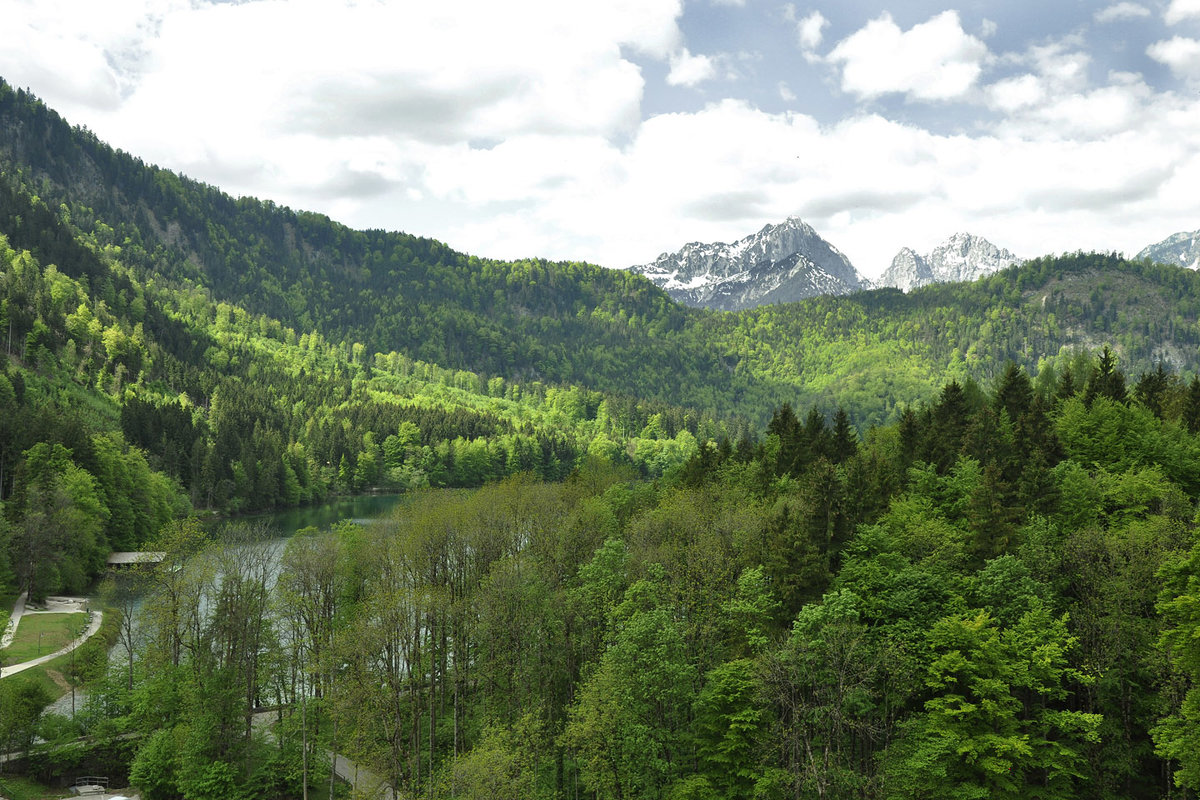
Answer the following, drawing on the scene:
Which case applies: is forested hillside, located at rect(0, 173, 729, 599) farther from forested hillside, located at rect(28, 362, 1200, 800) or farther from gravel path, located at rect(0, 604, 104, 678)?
forested hillside, located at rect(28, 362, 1200, 800)

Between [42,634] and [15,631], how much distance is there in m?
2.06

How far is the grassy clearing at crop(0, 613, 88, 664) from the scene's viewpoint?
61.2 metres

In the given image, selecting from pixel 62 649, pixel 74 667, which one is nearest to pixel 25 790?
→ pixel 74 667

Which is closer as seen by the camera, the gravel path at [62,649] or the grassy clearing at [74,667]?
the grassy clearing at [74,667]

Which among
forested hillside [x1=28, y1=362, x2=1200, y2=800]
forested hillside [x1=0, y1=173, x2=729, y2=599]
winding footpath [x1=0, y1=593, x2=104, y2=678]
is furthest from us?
forested hillside [x1=0, y1=173, x2=729, y2=599]

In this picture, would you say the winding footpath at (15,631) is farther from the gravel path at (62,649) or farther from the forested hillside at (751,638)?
the forested hillside at (751,638)

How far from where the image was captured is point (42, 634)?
216 ft

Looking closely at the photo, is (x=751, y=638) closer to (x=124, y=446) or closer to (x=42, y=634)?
(x=42, y=634)

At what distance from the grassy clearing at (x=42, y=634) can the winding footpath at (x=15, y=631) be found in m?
0.44

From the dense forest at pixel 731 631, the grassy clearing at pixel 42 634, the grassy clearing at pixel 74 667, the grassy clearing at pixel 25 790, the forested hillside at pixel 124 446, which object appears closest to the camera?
the dense forest at pixel 731 631

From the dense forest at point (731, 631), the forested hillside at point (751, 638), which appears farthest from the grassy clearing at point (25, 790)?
the forested hillside at point (751, 638)

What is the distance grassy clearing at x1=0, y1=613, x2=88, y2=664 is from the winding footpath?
44 cm

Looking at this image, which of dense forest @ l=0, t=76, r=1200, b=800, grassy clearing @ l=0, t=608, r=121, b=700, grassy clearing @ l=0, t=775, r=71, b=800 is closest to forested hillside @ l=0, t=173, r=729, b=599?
dense forest @ l=0, t=76, r=1200, b=800

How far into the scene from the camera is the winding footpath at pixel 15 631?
5866 centimetres
